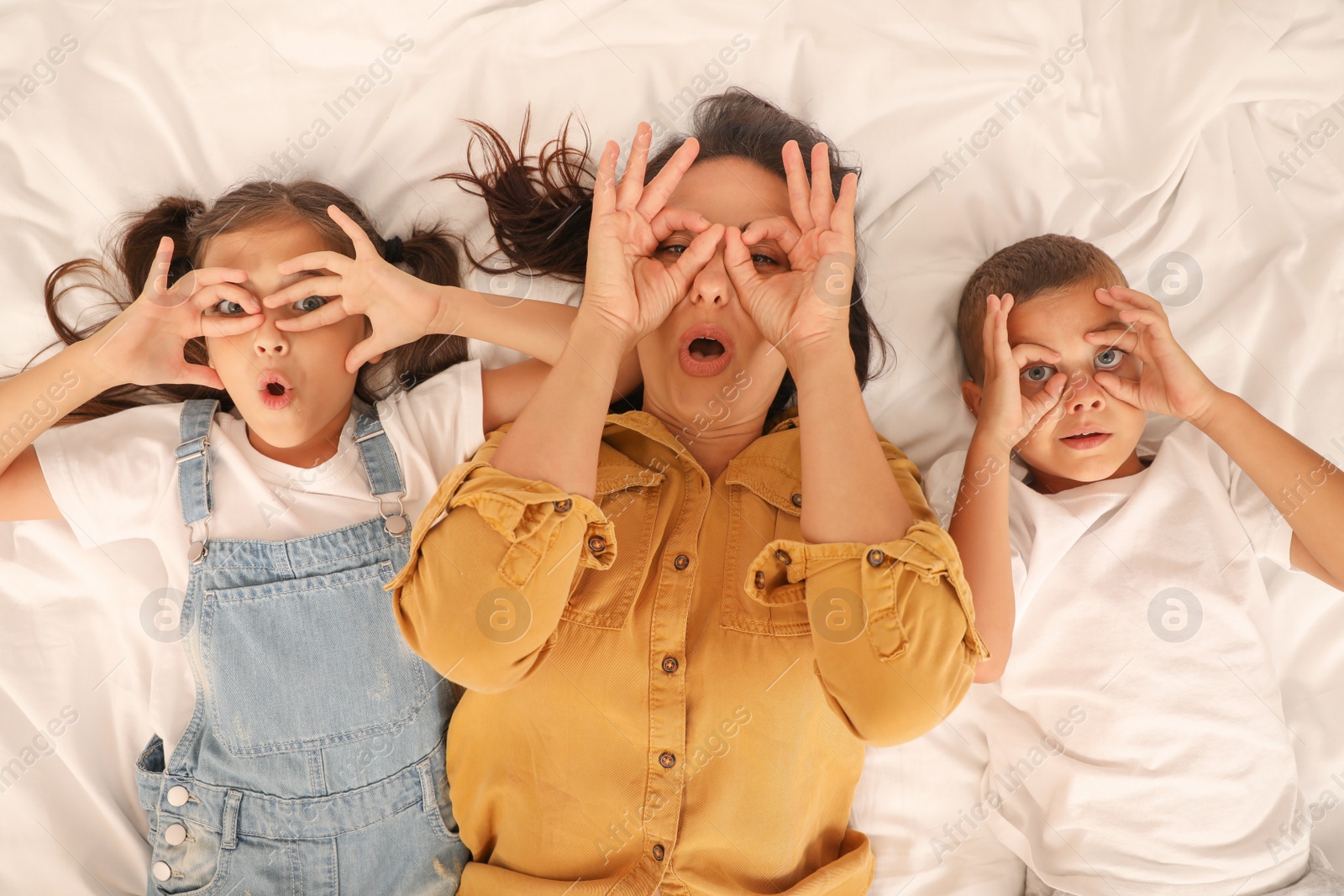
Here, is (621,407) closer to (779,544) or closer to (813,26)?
(779,544)

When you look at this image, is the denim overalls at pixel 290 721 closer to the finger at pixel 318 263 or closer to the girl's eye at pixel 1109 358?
the finger at pixel 318 263

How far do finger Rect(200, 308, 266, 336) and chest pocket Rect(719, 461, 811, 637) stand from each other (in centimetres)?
81

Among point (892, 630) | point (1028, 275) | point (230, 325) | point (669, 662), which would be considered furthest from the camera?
point (1028, 275)

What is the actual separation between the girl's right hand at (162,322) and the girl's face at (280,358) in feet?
0.09

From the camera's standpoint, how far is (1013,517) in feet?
5.46

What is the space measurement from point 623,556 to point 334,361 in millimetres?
609

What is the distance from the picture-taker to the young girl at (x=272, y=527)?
4.80 ft

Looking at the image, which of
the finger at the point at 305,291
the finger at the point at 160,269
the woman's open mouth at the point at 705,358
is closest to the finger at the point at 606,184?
the woman's open mouth at the point at 705,358

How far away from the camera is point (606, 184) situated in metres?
1.43

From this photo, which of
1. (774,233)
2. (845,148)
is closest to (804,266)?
(774,233)

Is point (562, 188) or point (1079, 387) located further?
point (562, 188)

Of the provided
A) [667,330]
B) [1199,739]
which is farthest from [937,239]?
[1199,739]

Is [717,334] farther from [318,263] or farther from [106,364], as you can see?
[106,364]

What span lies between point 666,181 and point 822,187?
9.8 inches
